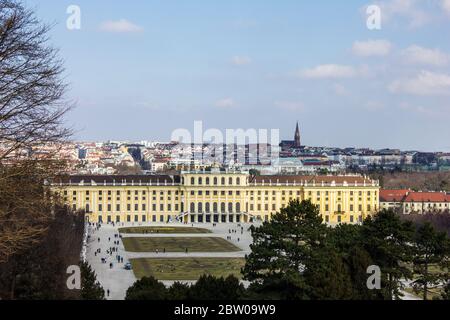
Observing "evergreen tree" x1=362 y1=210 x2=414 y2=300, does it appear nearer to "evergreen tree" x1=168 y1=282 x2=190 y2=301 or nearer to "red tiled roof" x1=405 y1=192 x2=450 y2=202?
"evergreen tree" x1=168 y1=282 x2=190 y2=301

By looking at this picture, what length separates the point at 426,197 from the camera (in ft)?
315

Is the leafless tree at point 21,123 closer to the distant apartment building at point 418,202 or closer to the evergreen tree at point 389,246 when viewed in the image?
the evergreen tree at point 389,246

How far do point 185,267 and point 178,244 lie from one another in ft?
51.3

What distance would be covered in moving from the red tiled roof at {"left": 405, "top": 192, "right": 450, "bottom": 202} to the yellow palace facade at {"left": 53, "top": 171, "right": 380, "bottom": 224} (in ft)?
19.4

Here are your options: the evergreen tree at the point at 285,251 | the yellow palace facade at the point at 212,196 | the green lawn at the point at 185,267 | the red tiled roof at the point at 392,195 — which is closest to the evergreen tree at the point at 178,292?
the evergreen tree at the point at 285,251

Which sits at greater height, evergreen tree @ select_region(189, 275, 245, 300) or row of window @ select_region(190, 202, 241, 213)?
evergreen tree @ select_region(189, 275, 245, 300)

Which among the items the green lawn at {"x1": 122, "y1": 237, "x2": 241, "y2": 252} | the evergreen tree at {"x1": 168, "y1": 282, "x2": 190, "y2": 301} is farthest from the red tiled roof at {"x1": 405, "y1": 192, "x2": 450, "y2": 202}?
the evergreen tree at {"x1": 168, "y1": 282, "x2": 190, "y2": 301}

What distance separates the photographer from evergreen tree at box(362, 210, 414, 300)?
96.6 feet

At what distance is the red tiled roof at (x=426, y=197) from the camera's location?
95.8 m

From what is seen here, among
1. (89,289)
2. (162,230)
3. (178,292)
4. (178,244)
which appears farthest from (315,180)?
(178,292)
